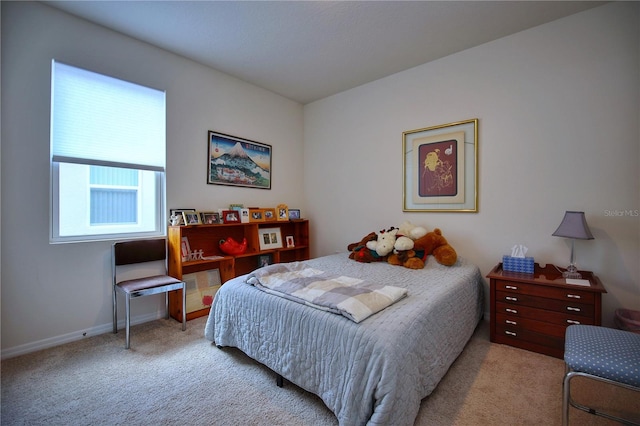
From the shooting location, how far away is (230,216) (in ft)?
10.4

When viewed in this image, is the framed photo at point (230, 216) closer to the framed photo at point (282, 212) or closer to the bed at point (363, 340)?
the framed photo at point (282, 212)

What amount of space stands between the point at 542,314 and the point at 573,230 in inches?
26.2

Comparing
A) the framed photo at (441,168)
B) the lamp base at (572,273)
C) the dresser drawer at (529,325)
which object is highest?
the framed photo at (441,168)

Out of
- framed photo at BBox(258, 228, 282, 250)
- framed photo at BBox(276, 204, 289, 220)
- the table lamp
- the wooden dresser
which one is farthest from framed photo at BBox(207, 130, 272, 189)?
the table lamp

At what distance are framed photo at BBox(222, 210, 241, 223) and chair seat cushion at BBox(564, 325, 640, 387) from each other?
2.90 metres

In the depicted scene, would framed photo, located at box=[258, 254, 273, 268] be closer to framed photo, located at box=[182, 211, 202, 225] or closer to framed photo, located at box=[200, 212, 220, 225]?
framed photo, located at box=[200, 212, 220, 225]

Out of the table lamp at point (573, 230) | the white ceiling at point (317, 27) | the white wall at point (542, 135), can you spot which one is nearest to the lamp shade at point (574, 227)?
the table lamp at point (573, 230)

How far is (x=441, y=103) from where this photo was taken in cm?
296

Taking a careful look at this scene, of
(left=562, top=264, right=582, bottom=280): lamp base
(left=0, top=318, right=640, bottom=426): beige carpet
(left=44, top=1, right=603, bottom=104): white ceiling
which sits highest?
(left=44, top=1, right=603, bottom=104): white ceiling

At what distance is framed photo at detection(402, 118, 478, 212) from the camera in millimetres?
2777

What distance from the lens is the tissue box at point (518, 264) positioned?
2275mm

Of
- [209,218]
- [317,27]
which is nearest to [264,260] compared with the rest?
[209,218]

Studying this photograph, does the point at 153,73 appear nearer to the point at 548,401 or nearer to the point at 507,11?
the point at 507,11

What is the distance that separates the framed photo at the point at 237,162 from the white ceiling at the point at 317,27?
0.83 m
